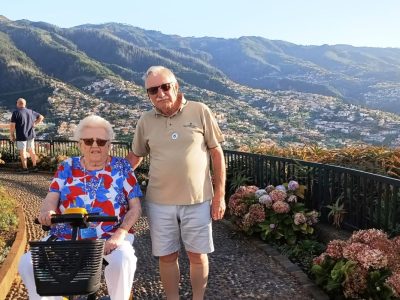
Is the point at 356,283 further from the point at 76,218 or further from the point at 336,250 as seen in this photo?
the point at 76,218

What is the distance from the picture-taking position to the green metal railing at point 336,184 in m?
5.30

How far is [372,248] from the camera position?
13.7 ft

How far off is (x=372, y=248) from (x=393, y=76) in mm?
199206

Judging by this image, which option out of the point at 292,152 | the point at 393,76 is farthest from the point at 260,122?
the point at 393,76

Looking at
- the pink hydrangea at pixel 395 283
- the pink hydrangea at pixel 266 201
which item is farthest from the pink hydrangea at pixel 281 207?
the pink hydrangea at pixel 395 283

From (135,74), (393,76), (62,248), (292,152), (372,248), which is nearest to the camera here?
(62,248)

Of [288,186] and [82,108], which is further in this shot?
[82,108]

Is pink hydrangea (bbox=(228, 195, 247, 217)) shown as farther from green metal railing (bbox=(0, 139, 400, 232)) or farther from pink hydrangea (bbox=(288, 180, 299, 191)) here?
green metal railing (bbox=(0, 139, 400, 232))

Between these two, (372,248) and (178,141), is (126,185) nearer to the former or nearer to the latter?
(178,141)

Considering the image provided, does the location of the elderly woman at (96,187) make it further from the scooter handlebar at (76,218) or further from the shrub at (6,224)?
the shrub at (6,224)

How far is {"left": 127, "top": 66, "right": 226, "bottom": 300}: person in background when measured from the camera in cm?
353

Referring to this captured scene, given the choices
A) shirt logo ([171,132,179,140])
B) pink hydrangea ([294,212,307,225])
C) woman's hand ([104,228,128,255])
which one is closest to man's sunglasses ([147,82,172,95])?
shirt logo ([171,132,179,140])

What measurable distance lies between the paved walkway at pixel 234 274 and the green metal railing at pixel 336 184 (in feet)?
3.54

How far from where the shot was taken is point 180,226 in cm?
372
